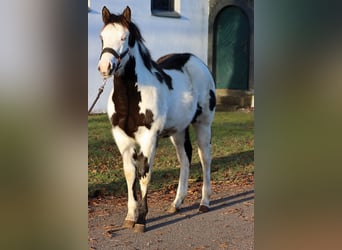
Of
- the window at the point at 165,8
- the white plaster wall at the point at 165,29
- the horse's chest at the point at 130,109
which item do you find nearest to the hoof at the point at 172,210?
the horse's chest at the point at 130,109

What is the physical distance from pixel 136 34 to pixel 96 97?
33 centimetres

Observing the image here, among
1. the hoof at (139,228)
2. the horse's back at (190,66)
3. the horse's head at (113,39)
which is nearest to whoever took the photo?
the horse's head at (113,39)

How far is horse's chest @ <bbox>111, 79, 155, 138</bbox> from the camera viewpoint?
2.49 metres

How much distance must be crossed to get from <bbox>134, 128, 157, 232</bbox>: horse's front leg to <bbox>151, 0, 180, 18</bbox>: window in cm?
54

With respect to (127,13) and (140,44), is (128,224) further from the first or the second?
(127,13)

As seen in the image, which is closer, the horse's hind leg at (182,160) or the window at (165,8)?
the window at (165,8)

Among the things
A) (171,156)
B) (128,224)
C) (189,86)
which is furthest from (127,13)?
(128,224)

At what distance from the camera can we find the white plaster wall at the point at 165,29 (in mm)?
2297

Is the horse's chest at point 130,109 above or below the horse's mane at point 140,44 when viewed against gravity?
below

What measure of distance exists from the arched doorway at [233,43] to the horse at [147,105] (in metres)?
0.12

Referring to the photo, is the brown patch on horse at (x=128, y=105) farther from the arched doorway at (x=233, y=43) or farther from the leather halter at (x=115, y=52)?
the arched doorway at (x=233, y=43)

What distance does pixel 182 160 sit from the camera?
107 inches
